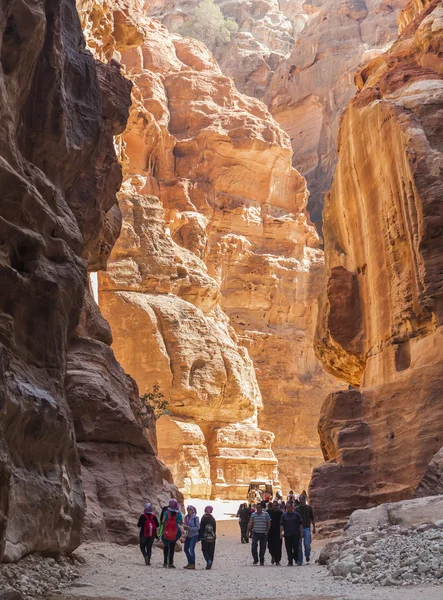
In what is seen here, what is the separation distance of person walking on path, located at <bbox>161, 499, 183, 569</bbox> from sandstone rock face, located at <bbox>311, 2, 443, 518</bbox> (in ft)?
23.1

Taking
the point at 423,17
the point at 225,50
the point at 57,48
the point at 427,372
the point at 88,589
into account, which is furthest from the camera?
the point at 225,50

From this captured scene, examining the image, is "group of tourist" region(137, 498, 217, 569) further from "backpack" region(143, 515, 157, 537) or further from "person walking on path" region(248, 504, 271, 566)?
"person walking on path" region(248, 504, 271, 566)

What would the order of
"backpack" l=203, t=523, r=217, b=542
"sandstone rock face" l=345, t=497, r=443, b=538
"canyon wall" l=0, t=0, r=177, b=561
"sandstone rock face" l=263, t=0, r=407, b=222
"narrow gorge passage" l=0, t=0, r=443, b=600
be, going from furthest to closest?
"sandstone rock face" l=263, t=0, r=407, b=222 → "backpack" l=203, t=523, r=217, b=542 → "sandstone rock face" l=345, t=497, r=443, b=538 → "narrow gorge passage" l=0, t=0, r=443, b=600 → "canyon wall" l=0, t=0, r=177, b=561

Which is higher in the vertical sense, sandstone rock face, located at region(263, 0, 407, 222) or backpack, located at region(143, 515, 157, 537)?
sandstone rock face, located at region(263, 0, 407, 222)

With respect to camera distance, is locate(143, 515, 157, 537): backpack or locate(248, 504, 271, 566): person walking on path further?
locate(248, 504, 271, 566): person walking on path

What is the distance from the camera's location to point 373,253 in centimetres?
2377

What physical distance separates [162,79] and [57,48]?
149 feet

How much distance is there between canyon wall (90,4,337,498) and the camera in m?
38.8

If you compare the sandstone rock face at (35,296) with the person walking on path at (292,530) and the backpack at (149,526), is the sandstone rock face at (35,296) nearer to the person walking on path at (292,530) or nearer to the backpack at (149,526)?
the backpack at (149,526)

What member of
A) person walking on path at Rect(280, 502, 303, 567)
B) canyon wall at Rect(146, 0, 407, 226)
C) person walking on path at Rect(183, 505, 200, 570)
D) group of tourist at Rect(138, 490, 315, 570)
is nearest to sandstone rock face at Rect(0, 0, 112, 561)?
group of tourist at Rect(138, 490, 315, 570)

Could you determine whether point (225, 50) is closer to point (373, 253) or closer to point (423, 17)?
point (423, 17)

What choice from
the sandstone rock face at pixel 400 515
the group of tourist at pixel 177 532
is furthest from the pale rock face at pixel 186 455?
the sandstone rock face at pixel 400 515

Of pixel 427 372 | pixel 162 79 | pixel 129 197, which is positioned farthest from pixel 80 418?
pixel 162 79

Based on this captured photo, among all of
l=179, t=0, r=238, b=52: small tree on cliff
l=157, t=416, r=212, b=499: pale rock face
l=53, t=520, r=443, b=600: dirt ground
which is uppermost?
l=179, t=0, r=238, b=52: small tree on cliff
